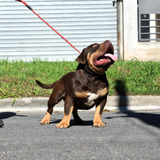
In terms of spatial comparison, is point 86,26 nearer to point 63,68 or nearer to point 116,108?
point 63,68

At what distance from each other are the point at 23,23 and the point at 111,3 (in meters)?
2.83

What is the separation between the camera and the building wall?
11602mm

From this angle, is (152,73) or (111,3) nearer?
(152,73)

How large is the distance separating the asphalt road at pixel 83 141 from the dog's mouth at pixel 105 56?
2.69ft

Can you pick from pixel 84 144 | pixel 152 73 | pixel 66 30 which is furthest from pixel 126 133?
pixel 66 30

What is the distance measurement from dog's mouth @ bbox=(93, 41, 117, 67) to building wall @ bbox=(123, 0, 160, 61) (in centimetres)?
731

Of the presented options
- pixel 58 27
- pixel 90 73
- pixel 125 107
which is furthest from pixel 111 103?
pixel 58 27

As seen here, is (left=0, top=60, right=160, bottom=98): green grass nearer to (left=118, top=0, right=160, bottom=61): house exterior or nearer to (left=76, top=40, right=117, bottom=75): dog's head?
(left=118, top=0, right=160, bottom=61): house exterior

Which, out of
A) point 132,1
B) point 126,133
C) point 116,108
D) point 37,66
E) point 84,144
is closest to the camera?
point 84,144

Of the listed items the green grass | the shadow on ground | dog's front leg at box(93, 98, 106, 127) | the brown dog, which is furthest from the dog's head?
the green grass

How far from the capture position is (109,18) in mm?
11945

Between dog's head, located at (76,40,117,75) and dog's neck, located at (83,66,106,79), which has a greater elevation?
dog's head, located at (76,40,117,75)

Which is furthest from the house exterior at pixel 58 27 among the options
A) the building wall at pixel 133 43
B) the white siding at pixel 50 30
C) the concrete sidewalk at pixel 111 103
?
the concrete sidewalk at pixel 111 103

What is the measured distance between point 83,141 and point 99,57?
103cm
